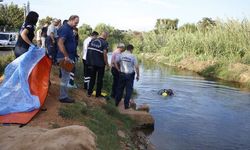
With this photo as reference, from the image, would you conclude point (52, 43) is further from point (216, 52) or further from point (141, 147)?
point (216, 52)

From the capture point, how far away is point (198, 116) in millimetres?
15234

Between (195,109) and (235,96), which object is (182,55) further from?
(195,109)

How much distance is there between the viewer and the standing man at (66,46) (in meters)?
9.41

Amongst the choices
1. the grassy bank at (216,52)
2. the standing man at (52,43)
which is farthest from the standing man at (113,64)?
the grassy bank at (216,52)

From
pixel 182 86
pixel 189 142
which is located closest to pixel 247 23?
pixel 182 86

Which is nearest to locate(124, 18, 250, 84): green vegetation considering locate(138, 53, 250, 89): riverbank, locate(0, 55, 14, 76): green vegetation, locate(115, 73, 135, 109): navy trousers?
locate(138, 53, 250, 89): riverbank

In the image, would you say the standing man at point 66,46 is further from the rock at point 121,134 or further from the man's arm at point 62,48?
the rock at point 121,134

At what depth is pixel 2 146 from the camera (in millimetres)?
5996

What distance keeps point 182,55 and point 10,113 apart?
3438 cm

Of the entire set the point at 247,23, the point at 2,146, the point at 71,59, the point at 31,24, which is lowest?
the point at 2,146

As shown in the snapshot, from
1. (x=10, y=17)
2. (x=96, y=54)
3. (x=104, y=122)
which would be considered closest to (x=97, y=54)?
(x=96, y=54)

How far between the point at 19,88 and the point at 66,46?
153 centimetres

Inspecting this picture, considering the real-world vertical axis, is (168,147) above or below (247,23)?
below

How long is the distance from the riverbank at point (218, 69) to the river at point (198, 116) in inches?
153
